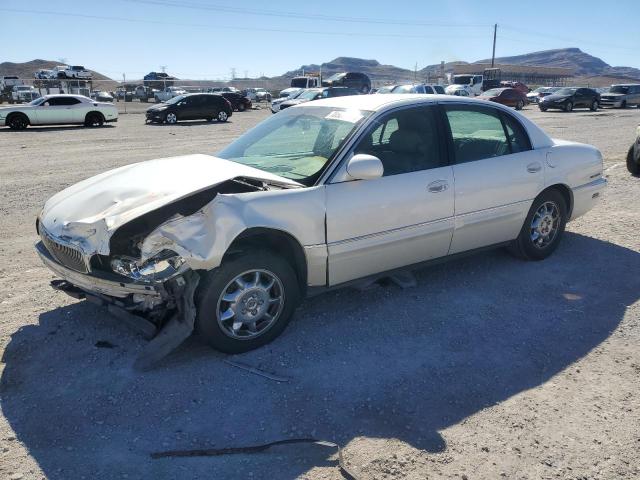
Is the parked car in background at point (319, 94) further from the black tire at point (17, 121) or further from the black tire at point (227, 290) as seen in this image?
the black tire at point (227, 290)

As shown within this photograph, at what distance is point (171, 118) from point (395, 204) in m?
22.2

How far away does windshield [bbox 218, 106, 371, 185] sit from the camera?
13.4ft

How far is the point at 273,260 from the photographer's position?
3.64 metres

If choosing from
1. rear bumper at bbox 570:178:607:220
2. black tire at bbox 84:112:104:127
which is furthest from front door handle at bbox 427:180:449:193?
black tire at bbox 84:112:104:127

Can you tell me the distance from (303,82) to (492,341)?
4461 cm

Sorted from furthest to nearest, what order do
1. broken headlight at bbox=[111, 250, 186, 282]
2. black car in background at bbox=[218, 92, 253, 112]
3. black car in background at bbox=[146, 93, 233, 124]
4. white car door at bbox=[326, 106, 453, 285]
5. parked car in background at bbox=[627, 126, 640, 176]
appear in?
black car in background at bbox=[218, 92, 253, 112] < black car in background at bbox=[146, 93, 233, 124] < parked car in background at bbox=[627, 126, 640, 176] < white car door at bbox=[326, 106, 453, 285] < broken headlight at bbox=[111, 250, 186, 282]

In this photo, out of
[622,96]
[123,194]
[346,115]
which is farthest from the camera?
[622,96]

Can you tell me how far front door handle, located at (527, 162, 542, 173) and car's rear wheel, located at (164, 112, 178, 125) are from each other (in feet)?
71.0

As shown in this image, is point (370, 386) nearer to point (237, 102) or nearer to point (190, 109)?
point (190, 109)

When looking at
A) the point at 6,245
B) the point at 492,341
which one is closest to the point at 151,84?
the point at 6,245

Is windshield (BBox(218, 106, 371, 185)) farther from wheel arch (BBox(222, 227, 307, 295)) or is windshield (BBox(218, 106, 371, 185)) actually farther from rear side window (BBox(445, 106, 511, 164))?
rear side window (BBox(445, 106, 511, 164))

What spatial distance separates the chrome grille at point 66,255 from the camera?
3.44 m

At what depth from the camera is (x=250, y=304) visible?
3.63m

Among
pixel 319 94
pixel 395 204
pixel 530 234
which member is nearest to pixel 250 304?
pixel 395 204
